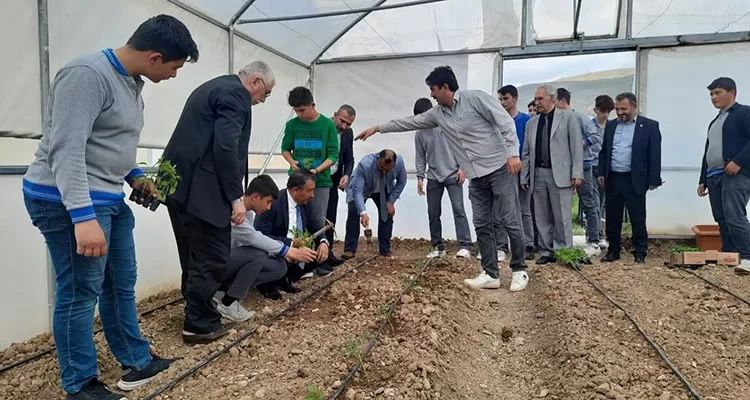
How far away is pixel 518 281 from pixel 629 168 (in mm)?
1909

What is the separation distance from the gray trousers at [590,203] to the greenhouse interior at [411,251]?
0.39m

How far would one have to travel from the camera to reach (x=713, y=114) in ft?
19.5

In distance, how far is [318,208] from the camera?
4.49 meters

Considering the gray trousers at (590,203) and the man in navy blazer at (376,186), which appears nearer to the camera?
the man in navy blazer at (376,186)

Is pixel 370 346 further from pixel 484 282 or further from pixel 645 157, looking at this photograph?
pixel 645 157

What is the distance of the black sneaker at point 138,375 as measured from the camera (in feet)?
7.52

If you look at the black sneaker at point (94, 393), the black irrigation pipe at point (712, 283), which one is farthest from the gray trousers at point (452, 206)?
the black sneaker at point (94, 393)

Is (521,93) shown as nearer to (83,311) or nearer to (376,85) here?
(376,85)

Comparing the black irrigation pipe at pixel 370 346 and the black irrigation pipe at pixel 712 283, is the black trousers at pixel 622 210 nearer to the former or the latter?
the black irrigation pipe at pixel 712 283

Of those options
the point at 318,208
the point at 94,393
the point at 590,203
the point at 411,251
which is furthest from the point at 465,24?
the point at 94,393

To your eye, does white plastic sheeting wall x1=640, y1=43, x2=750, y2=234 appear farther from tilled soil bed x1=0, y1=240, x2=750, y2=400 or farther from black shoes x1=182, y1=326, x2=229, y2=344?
A: black shoes x1=182, y1=326, x2=229, y2=344

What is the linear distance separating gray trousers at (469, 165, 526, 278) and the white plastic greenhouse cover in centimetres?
282

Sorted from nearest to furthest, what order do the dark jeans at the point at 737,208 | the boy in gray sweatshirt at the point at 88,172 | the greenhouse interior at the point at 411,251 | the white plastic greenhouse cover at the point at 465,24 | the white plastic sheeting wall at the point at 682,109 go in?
the boy in gray sweatshirt at the point at 88,172 → the greenhouse interior at the point at 411,251 → the dark jeans at the point at 737,208 → the white plastic greenhouse cover at the point at 465,24 → the white plastic sheeting wall at the point at 682,109

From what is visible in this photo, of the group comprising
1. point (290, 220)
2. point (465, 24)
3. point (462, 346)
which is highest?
point (465, 24)
